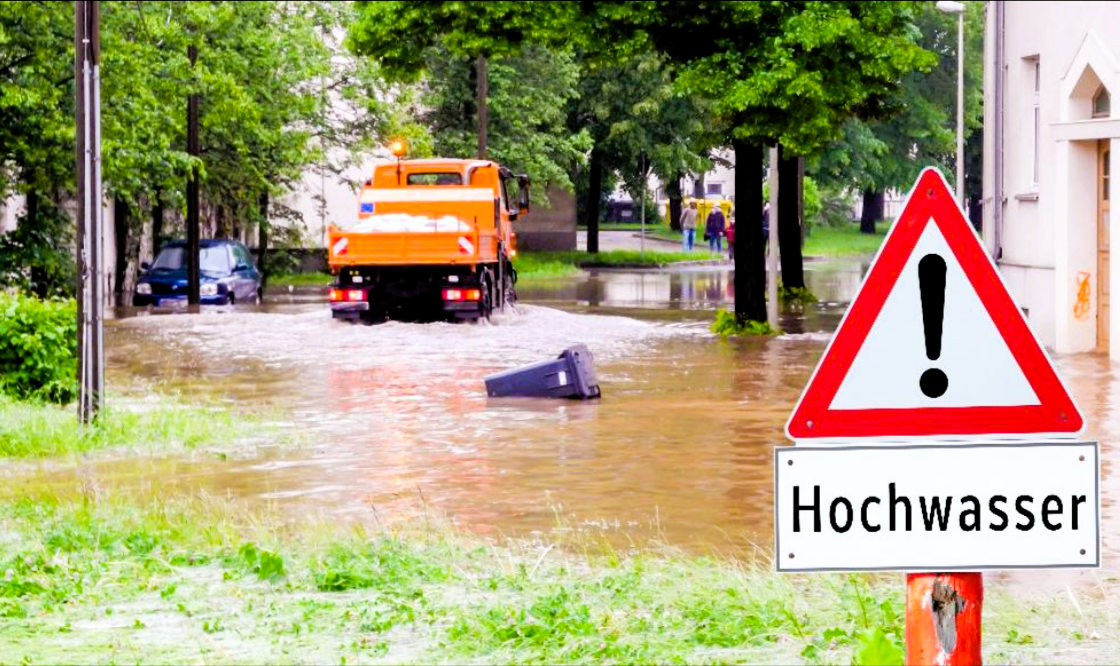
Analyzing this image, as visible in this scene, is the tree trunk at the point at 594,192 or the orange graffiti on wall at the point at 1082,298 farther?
the tree trunk at the point at 594,192

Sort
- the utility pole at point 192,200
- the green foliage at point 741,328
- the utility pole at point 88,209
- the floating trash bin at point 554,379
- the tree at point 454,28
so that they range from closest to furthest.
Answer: the utility pole at point 88,209 < the floating trash bin at point 554,379 < the tree at point 454,28 < the green foliage at point 741,328 < the utility pole at point 192,200

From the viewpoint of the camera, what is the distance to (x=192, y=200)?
3778 centimetres


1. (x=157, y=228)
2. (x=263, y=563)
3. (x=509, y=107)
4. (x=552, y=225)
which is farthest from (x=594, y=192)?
(x=263, y=563)

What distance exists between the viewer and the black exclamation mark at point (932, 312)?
4598 mm

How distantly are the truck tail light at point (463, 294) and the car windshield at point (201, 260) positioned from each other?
1032cm

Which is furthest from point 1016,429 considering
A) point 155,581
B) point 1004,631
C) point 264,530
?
point 264,530

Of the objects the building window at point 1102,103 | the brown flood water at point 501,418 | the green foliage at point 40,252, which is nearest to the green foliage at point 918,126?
the brown flood water at point 501,418

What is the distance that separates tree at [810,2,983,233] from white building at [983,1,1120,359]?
45780 millimetres

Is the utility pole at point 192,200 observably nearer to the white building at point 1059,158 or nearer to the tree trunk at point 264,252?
the tree trunk at point 264,252

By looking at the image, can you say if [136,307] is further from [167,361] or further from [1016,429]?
[1016,429]

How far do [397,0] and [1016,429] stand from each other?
25570 millimetres

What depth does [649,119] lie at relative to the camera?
65.2 metres

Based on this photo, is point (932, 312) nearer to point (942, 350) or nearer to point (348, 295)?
point (942, 350)

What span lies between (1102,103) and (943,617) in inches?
894
